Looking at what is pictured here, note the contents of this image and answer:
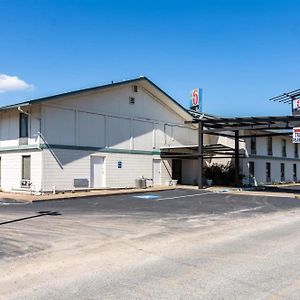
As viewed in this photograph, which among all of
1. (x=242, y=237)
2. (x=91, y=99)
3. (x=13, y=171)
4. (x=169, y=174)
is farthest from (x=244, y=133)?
(x=242, y=237)

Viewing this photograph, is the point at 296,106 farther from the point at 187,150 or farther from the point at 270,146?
the point at 187,150

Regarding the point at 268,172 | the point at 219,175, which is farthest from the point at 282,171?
the point at 219,175

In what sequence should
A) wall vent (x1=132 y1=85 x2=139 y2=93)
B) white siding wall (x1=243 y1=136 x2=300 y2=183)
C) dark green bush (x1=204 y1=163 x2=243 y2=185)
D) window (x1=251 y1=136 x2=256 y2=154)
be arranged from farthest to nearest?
white siding wall (x1=243 y1=136 x2=300 y2=183) → window (x1=251 y1=136 x2=256 y2=154) → dark green bush (x1=204 y1=163 x2=243 y2=185) → wall vent (x1=132 y1=85 x2=139 y2=93)

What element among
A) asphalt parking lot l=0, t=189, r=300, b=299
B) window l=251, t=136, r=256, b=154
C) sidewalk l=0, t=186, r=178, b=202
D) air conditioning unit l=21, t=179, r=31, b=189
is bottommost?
asphalt parking lot l=0, t=189, r=300, b=299

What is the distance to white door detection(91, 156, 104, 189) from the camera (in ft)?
85.3

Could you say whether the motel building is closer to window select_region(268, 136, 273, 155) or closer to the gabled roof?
the gabled roof

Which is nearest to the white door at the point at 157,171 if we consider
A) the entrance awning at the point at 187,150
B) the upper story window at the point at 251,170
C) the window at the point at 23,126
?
the entrance awning at the point at 187,150

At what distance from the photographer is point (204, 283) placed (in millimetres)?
6246

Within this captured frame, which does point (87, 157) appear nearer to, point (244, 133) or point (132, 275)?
point (244, 133)

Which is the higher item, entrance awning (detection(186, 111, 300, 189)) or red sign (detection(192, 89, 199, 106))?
red sign (detection(192, 89, 199, 106))

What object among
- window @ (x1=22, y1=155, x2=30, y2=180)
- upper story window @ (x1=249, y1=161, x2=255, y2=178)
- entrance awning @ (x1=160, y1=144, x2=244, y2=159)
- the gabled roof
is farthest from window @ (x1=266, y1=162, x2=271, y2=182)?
window @ (x1=22, y1=155, x2=30, y2=180)

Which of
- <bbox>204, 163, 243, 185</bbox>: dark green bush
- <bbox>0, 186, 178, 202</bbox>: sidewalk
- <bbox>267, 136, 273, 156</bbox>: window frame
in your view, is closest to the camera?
<bbox>0, 186, 178, 202</bbox>: sidewalk

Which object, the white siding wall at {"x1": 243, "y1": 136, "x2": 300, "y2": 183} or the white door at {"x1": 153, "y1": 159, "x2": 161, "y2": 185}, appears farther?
the white siding wall at {"x1": 243, "y1": 136, "x2": 300, "y2": 183}

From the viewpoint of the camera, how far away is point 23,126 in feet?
81.1
